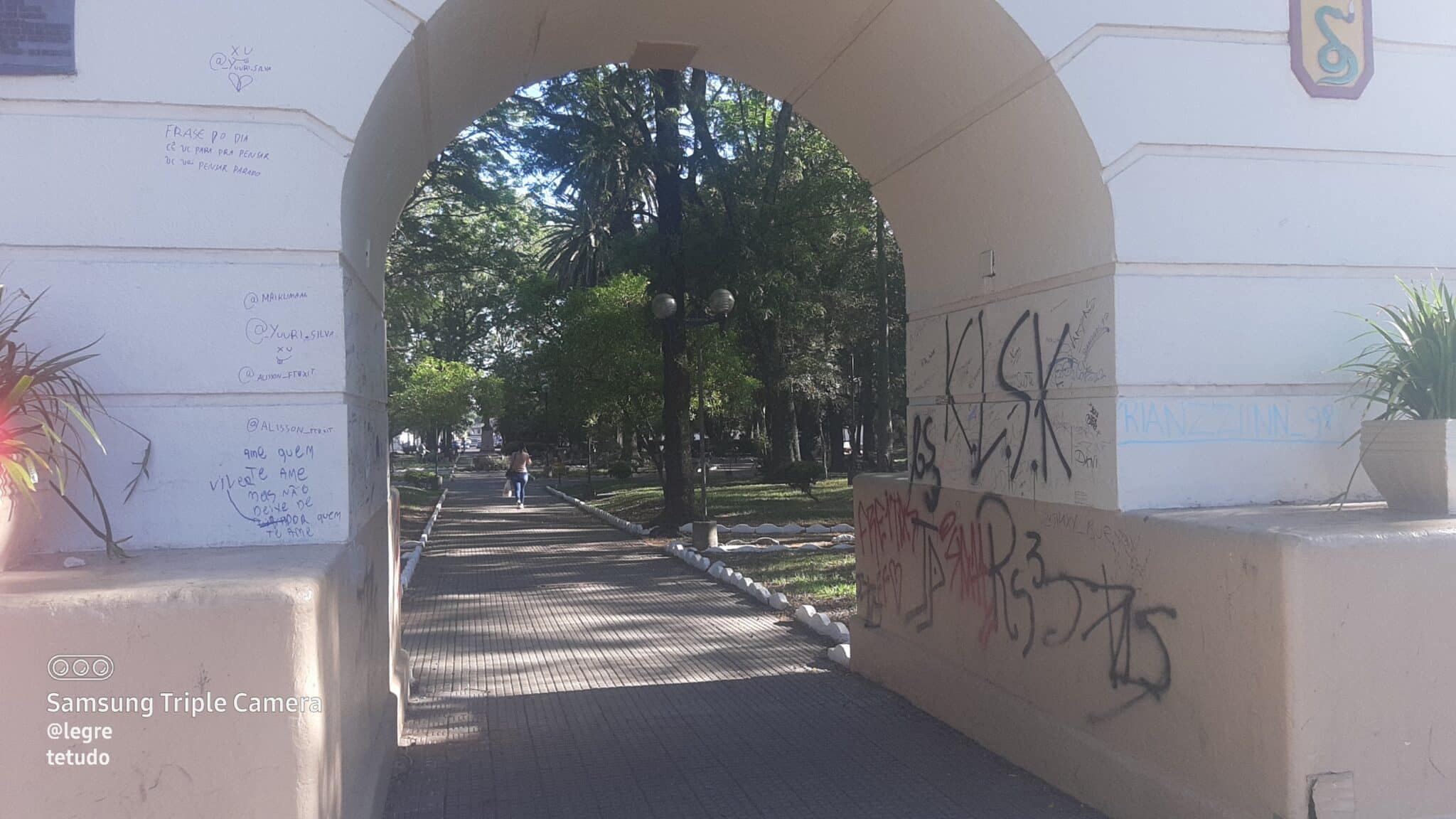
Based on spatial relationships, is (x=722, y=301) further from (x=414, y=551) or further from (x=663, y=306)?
(x=414, y=551)

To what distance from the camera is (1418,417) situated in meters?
4.99

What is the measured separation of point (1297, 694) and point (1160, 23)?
327 centimetres

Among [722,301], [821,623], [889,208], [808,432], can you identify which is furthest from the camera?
[808,432]

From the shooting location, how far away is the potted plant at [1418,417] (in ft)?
15.5

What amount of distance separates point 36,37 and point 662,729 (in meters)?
5.14

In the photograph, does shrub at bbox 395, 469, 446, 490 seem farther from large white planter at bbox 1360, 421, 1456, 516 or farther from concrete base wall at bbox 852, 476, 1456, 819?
large white planter at bbox 1360, 421, 1456, 516

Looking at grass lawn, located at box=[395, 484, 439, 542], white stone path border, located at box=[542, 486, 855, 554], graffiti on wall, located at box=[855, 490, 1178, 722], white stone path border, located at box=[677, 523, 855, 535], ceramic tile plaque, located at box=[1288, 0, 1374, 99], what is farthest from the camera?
grass lawn, located at box=[395, 484, 439, 542]

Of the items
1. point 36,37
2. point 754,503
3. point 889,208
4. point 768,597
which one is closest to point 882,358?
point 754,503

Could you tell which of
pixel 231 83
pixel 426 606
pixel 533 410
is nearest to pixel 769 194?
pixel 426 606

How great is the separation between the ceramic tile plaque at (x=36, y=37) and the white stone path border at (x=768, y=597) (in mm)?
6747

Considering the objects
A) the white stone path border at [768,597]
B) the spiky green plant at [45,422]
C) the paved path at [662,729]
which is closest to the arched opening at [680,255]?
the white stone path border at [768,597]

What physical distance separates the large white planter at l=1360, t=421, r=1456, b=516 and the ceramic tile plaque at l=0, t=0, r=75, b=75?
5.88 meters

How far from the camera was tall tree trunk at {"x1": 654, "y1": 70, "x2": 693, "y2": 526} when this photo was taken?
65.9ft

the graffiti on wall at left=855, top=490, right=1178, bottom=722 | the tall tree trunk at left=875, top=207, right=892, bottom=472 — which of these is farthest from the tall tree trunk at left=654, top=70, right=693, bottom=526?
the graffiti on wall at left=855, top=490, right=1178, bottom=722
